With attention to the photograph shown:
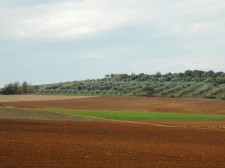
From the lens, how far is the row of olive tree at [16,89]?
116 meters

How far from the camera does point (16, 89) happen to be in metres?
118

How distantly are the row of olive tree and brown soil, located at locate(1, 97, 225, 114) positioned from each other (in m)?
27.3

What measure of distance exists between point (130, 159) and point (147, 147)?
17.4ft

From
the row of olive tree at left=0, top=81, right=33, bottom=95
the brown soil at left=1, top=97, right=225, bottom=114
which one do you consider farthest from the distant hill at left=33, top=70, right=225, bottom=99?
the brown soil at left=1, top=97, right=225, bottom=114

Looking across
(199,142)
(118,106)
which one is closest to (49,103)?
(118,106)

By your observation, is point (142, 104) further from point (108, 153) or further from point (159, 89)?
point (108, 153)

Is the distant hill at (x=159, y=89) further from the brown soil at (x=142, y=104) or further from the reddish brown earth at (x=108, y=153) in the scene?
the reddish brown earth at (x=108, y=153)

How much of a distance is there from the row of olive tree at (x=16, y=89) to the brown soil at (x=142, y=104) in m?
27.3

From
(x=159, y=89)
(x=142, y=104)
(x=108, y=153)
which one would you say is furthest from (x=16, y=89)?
(x=108, y=153)

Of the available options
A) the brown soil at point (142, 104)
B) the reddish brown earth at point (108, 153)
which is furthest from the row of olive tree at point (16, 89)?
the reddish brown earth at point (108, 153)

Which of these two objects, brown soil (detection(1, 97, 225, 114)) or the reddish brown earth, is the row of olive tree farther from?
the reddish brown earth

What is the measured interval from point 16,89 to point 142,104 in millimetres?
39618

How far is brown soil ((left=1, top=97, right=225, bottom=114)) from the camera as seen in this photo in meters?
80.8

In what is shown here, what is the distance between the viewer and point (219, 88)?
11062 centimetres
